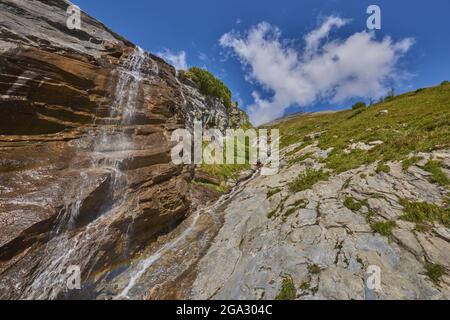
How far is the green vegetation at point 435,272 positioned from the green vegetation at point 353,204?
4.18 metres

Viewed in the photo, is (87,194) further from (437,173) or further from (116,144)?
(437,173)

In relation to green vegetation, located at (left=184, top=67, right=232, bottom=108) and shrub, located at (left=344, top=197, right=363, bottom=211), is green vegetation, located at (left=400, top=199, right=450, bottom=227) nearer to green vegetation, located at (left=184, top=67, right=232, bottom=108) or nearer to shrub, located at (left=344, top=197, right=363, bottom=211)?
shrub, located at (left=344, top=197, right=363, bottom=211)

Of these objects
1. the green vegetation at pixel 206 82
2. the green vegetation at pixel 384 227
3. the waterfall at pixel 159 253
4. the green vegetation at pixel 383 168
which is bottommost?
the waterfall at pixel 159 253

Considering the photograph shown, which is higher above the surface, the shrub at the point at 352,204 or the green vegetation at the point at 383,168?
the green vegetation at the point at 383,168

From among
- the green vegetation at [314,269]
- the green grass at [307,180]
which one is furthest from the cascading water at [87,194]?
the green grass at [307,180]

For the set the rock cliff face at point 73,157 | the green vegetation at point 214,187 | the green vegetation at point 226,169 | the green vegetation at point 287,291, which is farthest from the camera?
the green vegetation at point 226,169

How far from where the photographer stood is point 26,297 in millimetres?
9242

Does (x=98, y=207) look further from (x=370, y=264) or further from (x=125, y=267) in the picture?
(x=370, y=264)

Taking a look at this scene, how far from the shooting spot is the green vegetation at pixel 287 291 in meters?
8.66

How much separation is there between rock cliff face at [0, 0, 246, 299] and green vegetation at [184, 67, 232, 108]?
1797cm

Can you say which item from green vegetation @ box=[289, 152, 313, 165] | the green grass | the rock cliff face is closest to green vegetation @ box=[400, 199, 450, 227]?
the green grass

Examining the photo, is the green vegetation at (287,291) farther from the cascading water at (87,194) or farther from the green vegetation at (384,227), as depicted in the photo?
the cascading water at (87,194)

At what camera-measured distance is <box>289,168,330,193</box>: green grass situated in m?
16.5
